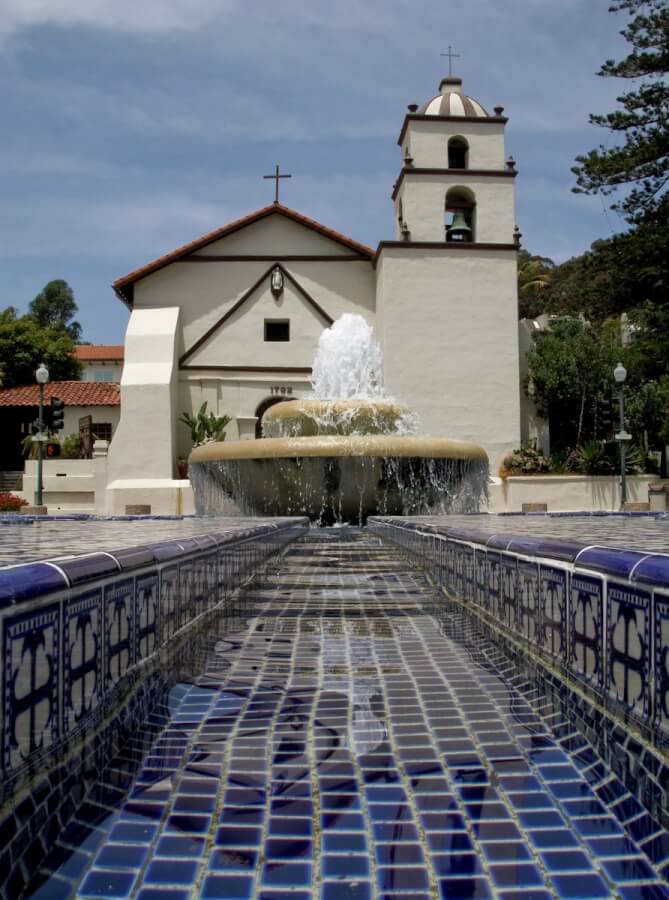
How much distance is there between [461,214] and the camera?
87.0 feet

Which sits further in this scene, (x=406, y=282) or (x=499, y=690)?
(x=406, y=282)

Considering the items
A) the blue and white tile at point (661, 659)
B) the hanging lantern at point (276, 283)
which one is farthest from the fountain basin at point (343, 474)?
the hanging lantern at point (276, 283)

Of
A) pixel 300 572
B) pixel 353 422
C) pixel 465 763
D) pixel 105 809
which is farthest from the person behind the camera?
pixel 353 422

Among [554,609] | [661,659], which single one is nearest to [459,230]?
[554,609]

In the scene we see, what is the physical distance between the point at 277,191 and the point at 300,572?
23.7 m

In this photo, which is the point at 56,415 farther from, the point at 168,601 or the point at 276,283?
the point at 168,601

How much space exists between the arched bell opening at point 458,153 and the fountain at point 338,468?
15.4m

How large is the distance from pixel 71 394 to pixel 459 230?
15015 mm

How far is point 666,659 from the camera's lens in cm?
189

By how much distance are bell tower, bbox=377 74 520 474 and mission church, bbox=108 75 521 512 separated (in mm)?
36

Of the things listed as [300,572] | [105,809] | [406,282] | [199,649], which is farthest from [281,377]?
[105,809]

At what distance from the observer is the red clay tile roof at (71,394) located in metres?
31.3

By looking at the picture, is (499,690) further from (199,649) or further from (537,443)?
(537,443)

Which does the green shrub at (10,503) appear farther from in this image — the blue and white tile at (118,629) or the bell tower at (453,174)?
the blue and white tile at (118,629)
